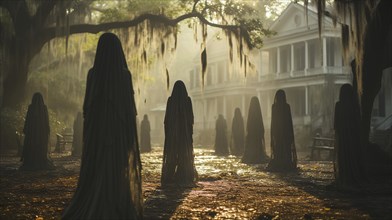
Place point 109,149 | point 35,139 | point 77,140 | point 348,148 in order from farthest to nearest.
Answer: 1. point 77,140
2. point 35,139
3. point 348,148
4. point 109,149

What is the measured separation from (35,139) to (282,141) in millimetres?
8319

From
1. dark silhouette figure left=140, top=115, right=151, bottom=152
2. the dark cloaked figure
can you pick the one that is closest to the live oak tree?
dark silhouette figure left=140, top=115, right=151, bottom=152

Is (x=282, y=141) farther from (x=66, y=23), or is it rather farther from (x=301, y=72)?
(x=301, y=72)

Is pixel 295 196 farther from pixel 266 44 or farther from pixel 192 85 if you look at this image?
pixel 192 85

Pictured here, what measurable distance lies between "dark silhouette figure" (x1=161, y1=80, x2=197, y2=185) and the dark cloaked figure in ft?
14.6

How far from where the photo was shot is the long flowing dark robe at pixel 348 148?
9.25 m

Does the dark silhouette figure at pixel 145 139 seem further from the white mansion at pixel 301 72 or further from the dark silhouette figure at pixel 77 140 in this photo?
the white mansion at pixel 301 72

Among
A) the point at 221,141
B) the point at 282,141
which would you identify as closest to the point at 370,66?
the point at 282,141

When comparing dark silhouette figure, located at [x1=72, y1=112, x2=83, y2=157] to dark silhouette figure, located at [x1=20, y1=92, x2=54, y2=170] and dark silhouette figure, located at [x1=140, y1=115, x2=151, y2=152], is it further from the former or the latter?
dark silhouette figure, located at [x1=20, y1=92, x2=54, y2=170]

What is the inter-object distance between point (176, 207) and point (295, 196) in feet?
8.66

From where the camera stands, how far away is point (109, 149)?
5.58 metres

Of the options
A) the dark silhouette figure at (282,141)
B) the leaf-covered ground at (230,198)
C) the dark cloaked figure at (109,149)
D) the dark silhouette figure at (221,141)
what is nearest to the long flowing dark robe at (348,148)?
the leaf-covered ground at (230,198)

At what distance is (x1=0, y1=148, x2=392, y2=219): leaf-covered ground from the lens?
6.61 m

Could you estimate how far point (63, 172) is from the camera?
1299 centimetres
